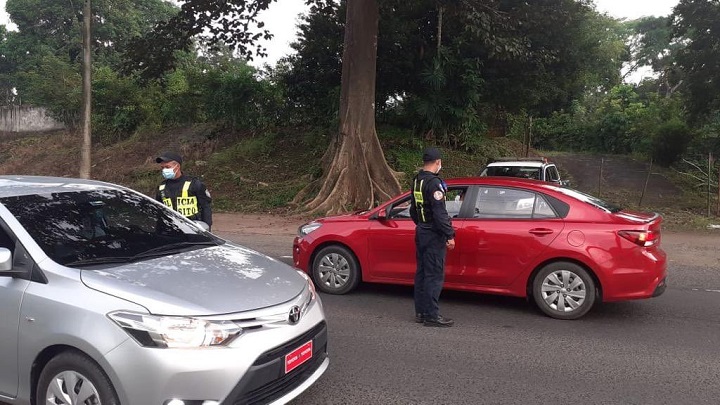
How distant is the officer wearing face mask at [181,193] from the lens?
5.86 metres

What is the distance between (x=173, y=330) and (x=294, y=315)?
73cm

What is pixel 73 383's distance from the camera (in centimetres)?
293

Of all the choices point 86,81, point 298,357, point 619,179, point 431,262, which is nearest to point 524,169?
point 431,262

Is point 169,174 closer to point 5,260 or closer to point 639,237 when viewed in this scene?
point 5,260

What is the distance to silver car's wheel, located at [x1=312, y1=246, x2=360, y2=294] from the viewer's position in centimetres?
669

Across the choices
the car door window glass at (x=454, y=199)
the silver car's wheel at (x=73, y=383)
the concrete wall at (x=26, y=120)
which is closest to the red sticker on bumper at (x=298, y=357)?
the silver car's wheel at (x=73, y=383)

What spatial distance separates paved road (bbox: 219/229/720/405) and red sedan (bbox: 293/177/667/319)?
326 millimetres

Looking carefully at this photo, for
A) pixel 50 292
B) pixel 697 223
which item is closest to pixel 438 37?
pixel 697 223

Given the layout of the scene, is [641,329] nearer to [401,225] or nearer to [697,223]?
[401,225]

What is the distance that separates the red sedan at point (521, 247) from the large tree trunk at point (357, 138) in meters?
8.09

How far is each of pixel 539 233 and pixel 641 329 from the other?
1.36 metres

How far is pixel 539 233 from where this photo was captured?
5.77 m

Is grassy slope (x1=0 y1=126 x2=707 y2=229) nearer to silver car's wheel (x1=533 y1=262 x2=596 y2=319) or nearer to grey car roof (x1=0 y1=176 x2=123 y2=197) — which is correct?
silver car's wheel (x1=533 y1=262 x2=596 y2=319)

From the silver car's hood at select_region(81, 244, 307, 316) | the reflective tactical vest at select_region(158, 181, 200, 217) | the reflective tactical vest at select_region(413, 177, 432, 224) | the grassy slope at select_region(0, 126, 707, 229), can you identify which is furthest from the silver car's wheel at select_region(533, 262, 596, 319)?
the grassy slope at select_region(0, 126, 707, 229)
